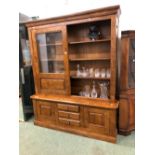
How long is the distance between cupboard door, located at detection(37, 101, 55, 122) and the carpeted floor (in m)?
0.26

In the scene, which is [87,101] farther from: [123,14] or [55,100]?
[123,14]

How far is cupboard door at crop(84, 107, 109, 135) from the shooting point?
2242 mm

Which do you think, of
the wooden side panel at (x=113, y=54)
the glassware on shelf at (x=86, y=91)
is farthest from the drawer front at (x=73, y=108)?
the wooden side panel at (x=113, y=54)

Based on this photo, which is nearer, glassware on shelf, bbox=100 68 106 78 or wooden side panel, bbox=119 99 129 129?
wooden side panel, bbox=119 99 129 129

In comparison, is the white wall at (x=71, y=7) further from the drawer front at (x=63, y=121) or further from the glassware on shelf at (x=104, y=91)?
the drawer front at (x=63, y=121)

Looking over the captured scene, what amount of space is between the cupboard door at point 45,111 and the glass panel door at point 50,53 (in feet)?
2.13

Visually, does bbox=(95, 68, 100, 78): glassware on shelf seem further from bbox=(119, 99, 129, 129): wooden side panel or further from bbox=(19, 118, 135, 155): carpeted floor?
bbox=(19, 118, 135, 155): carpeted floor

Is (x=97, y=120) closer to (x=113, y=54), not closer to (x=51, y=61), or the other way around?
(x=113, y=54)

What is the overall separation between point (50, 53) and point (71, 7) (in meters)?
1.00

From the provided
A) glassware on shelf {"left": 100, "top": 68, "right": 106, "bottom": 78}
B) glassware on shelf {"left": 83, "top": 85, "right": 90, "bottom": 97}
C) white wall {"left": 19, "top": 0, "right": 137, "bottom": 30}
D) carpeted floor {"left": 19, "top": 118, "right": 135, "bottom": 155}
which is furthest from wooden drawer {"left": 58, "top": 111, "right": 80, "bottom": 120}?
white wall {"left": 19, "top": 0, "right": 137, "bottom": 30}

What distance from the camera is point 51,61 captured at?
2.82m

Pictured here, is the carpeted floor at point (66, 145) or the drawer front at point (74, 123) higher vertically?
the drawer front at point (74, 123)

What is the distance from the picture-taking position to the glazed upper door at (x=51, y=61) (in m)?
2.55
